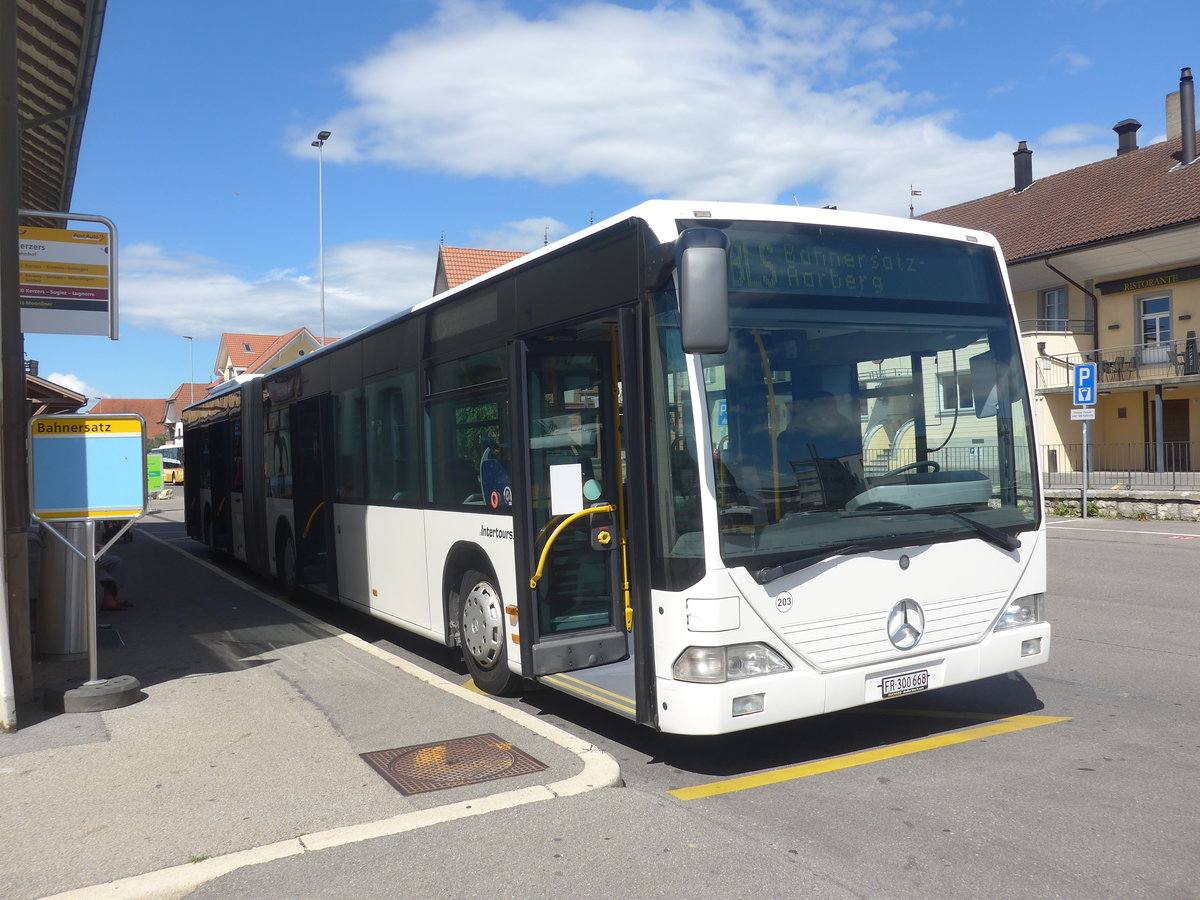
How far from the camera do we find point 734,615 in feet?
16.5

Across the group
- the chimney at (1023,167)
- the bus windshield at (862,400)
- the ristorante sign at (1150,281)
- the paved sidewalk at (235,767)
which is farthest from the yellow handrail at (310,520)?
the chimney at (1023,167)

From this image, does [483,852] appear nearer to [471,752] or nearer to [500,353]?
[471,752]

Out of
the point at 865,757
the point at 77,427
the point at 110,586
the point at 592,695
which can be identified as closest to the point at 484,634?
the point at 592,695

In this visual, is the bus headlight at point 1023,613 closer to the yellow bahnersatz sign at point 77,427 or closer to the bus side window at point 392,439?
the bus side window at point 392,439

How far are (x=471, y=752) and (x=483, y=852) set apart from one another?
1.40 m

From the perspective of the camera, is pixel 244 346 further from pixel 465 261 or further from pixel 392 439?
pixel 392 439

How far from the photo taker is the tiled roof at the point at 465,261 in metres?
54.1

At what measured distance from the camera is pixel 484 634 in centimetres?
721

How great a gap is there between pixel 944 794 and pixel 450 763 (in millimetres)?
2452

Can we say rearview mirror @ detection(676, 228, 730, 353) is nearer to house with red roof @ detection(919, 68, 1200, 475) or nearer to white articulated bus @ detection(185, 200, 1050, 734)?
white articulated bus @ detection(185, 200, 1050, 734)

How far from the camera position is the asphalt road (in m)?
4.09

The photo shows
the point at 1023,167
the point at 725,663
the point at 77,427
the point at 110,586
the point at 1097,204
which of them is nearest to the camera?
the point at 725,663

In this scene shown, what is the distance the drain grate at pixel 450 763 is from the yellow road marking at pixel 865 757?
0.86 metres

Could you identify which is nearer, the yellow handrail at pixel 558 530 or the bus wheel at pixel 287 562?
the yellow handrail at pixel 558 530
